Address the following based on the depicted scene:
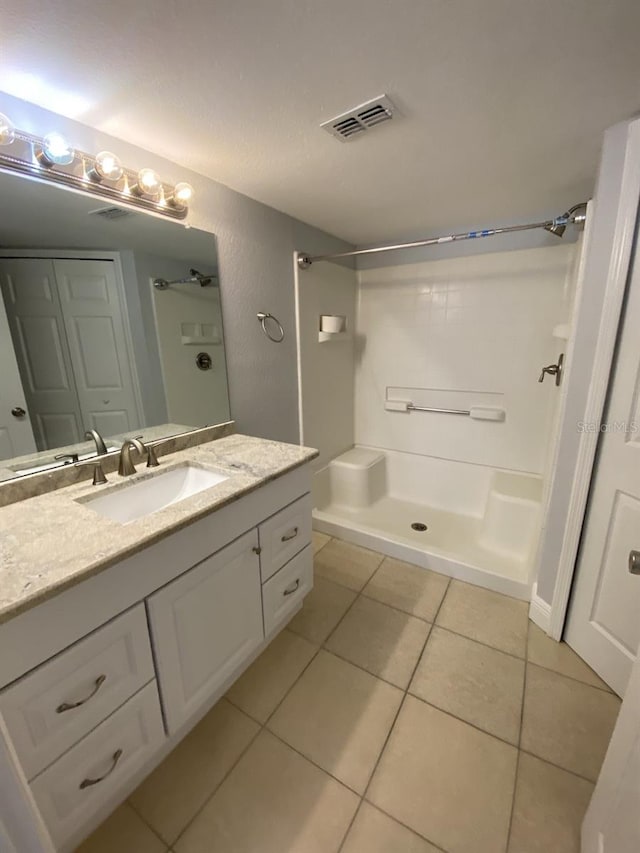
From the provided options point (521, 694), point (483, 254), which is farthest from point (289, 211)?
point (521, 694)

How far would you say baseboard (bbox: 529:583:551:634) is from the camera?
1626 millimetres

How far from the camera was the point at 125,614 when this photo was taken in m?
0.91

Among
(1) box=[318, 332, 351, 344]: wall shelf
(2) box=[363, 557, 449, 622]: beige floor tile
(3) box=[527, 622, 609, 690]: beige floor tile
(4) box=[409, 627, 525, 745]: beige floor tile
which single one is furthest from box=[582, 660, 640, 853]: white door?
(1) box=[318, 332, 351, 344]: wall shelf

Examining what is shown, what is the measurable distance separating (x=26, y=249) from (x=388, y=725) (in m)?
2.03

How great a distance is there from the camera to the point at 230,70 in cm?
93

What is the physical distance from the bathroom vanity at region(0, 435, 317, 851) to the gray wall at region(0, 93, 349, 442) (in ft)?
2.04

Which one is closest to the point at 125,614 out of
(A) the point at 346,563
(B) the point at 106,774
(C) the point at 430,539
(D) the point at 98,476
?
(B) the point at 106,774

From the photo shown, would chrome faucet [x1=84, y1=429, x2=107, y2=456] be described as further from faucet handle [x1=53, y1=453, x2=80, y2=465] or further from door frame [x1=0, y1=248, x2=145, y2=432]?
door frame [x1=0, y1=248, x2=145, y2=432]

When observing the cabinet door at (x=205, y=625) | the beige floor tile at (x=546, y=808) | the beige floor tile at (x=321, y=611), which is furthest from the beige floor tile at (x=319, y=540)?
the beige floor tile at (x=546, y=808)

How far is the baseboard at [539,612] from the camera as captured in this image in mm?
1626

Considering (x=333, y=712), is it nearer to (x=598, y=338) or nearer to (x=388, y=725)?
(x=388, y=725)

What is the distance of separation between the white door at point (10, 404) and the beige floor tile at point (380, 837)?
1509 millimetres

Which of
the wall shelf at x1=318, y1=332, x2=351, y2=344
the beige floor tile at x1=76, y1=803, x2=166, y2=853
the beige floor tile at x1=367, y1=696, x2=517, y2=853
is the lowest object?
the beige floor tile at x1=76, y1=803, x2=166, y2=853

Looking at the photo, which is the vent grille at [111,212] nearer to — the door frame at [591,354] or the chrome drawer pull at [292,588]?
the chrome drawer pull at [292,588]
